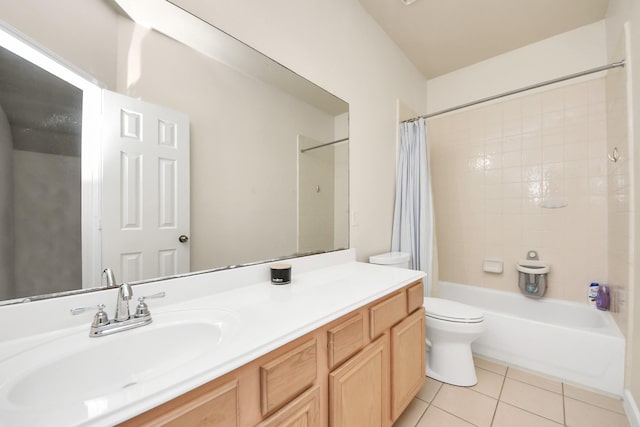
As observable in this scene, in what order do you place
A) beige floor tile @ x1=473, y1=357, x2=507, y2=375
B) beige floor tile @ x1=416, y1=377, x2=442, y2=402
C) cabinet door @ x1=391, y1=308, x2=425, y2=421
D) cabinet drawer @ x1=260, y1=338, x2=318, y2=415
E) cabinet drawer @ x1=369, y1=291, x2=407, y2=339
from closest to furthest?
cabinet drawer @ x1=260, y1=338, x2=318, y2=415 → cabinet drawer @ x1=369, y1=291, x2=407, y2=339 → cabinet door @ x1=391, y1=308, x2=425, y2=421 → beige floor tile @ x1=416, y1=377, x2=442, y2=402 → beige floor tile @ x1=473, y1=357, x2=507, y2=375

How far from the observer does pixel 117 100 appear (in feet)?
2.87

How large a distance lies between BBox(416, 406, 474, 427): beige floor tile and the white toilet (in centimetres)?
30

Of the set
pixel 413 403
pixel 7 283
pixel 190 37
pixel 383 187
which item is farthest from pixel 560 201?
pixel 7 283

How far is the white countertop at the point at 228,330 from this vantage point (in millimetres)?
423

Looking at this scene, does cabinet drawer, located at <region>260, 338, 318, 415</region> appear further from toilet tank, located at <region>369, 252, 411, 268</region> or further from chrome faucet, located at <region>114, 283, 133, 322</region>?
toilet tank, located at <region>369, 252, 411, 268</region>

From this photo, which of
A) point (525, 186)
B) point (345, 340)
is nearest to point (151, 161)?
point (345, 340)

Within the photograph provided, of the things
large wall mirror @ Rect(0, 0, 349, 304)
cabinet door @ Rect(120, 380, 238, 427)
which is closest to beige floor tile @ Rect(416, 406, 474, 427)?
large wall mirror @ Rect(0, 0, 349, 304)

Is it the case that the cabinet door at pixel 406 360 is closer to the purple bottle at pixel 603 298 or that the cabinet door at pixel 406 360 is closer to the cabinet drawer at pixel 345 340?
the cabinet drawer at pixel 345 340

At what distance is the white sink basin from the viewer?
0.49m

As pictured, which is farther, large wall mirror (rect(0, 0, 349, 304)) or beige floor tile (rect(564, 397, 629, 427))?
beige floor tile (rect(564, 397, 629, 427))

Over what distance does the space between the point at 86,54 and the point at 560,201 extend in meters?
3.13

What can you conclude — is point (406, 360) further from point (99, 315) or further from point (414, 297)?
point (99, 315)

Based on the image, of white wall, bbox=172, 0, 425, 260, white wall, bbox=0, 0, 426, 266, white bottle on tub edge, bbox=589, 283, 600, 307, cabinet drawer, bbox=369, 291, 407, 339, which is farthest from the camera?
white bottle on tub edge, bbox=589, 283, 600, 307

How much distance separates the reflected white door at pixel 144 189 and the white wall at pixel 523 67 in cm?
279
